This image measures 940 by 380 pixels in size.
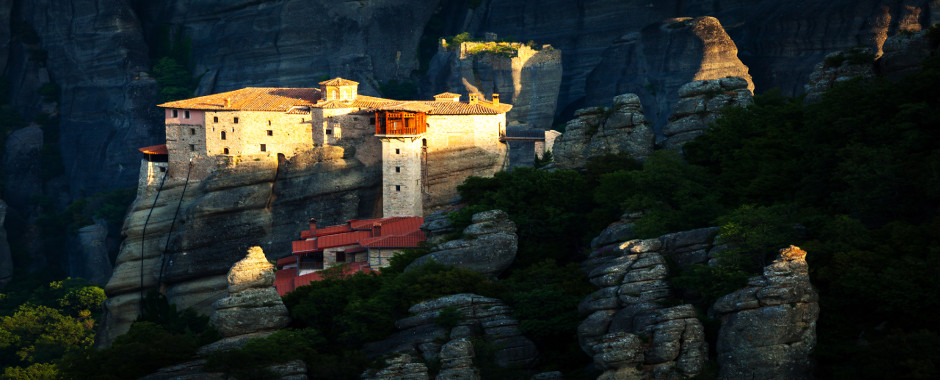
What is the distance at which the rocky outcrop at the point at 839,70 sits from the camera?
60656 millimetres

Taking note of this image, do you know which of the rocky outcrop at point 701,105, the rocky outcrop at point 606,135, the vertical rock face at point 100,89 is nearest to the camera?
the rocky outcrop at point 701,105

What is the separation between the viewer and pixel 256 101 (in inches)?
3236

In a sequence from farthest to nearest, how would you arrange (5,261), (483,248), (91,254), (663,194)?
(5,261) < (91,254) < (483,248) < (663,194)

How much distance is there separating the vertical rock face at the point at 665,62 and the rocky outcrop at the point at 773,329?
131 feet

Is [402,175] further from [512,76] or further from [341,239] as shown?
[512,76]

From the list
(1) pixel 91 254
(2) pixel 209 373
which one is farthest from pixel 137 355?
(1) pixel 91 254

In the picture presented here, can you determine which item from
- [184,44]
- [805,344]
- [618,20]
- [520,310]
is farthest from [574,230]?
[184,44]

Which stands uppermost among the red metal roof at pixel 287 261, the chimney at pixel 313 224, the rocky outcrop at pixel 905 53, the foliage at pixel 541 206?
the rocky outcrop at pixel 905 53

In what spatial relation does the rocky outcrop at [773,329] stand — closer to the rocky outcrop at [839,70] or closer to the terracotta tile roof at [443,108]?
the rocky outcrop at [839,70]

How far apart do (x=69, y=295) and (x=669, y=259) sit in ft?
163

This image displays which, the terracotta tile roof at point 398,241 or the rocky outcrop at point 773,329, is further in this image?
the terracotta tile roof at point 398,241

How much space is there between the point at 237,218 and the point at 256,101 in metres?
7.06

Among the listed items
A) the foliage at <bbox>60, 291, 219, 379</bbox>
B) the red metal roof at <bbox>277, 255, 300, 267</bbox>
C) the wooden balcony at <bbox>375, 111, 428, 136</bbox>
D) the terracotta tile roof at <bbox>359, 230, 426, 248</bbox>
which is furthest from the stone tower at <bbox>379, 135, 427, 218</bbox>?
the foliage at <bbox>60, 291, 219, 379</bbox>

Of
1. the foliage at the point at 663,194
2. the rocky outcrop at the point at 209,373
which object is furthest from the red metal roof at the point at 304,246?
the rocky outcrop at the point at 209,373
